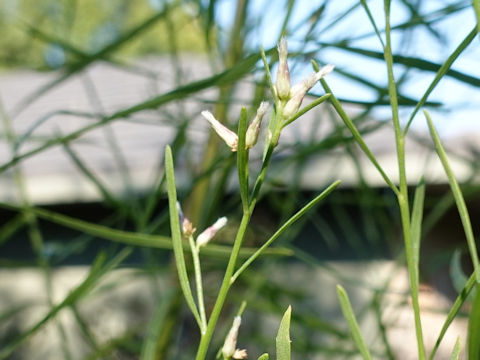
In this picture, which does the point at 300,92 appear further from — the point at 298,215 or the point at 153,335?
the point at 153,335

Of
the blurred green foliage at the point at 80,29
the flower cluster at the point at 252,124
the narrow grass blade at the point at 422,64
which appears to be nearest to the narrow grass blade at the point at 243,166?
the flower cluster at the point at 252,124

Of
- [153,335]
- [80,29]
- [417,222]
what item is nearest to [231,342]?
[417,222]

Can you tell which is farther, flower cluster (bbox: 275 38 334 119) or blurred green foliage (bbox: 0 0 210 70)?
blurred green foliage (bbox: 0 0 210 70)

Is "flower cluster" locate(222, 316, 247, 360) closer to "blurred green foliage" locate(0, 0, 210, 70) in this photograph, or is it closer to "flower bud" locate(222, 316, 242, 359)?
"flower bud" locate(222, 316, 242, 359)

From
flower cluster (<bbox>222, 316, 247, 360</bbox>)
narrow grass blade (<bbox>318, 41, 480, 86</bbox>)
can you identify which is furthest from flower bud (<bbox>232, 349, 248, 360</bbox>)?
narrow grass blade (<bbox>318, 41, 480, 86</bbox>)

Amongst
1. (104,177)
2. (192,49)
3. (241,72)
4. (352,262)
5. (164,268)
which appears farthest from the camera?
(192,49)

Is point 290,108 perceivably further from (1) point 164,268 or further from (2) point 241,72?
(1) point 164,268

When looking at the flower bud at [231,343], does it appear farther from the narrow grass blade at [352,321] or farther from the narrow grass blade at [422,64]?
the narrow grass blade at [422,64]

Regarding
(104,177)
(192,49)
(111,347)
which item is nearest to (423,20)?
(111,347)
